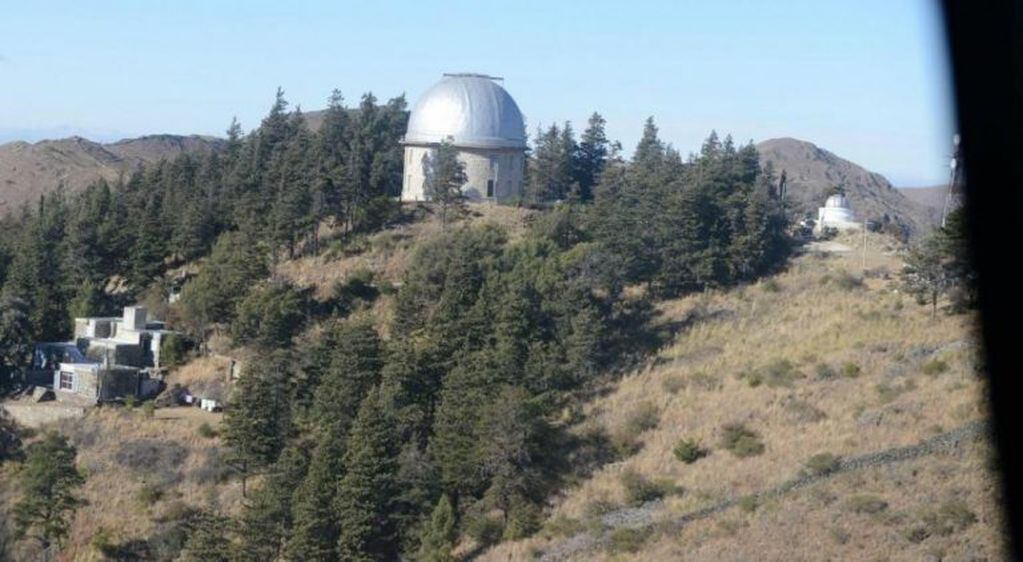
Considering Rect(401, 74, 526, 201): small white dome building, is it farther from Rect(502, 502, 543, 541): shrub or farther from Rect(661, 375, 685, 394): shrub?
Rect(502, 502, 543, 541): shrub

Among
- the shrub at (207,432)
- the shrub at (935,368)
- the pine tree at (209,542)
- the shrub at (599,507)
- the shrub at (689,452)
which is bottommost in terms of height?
the pine tree at (209,542)

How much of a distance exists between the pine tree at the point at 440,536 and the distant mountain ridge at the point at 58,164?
48468 millimetres

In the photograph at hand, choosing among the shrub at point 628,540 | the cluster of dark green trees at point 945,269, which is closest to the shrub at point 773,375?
the cluster of dark green trees at point 945,269

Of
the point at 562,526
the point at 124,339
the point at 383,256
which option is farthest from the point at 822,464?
the point at 124,339

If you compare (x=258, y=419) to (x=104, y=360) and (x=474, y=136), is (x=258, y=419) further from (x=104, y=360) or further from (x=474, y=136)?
(x=474, y=136)

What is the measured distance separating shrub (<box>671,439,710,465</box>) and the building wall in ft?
58.0

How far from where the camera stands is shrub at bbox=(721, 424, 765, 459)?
72.9 ft

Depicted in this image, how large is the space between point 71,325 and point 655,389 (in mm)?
16396

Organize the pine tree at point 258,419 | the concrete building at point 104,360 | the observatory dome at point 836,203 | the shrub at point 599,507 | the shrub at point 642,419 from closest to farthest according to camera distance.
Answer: the shrub at point 599,507 < the shrub at point 642,419 < the pine tree at point 258,419 < the concrete building at point 104,360 < the observatory dome at point 836,203

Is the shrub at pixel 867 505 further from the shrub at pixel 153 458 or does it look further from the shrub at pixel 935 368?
the shrub at pixel 153 458

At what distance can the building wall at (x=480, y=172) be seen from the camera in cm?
4006

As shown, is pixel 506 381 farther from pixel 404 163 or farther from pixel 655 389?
pixel 404 163

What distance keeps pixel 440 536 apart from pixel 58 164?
Answer: 66.8 m

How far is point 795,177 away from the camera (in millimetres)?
89562
